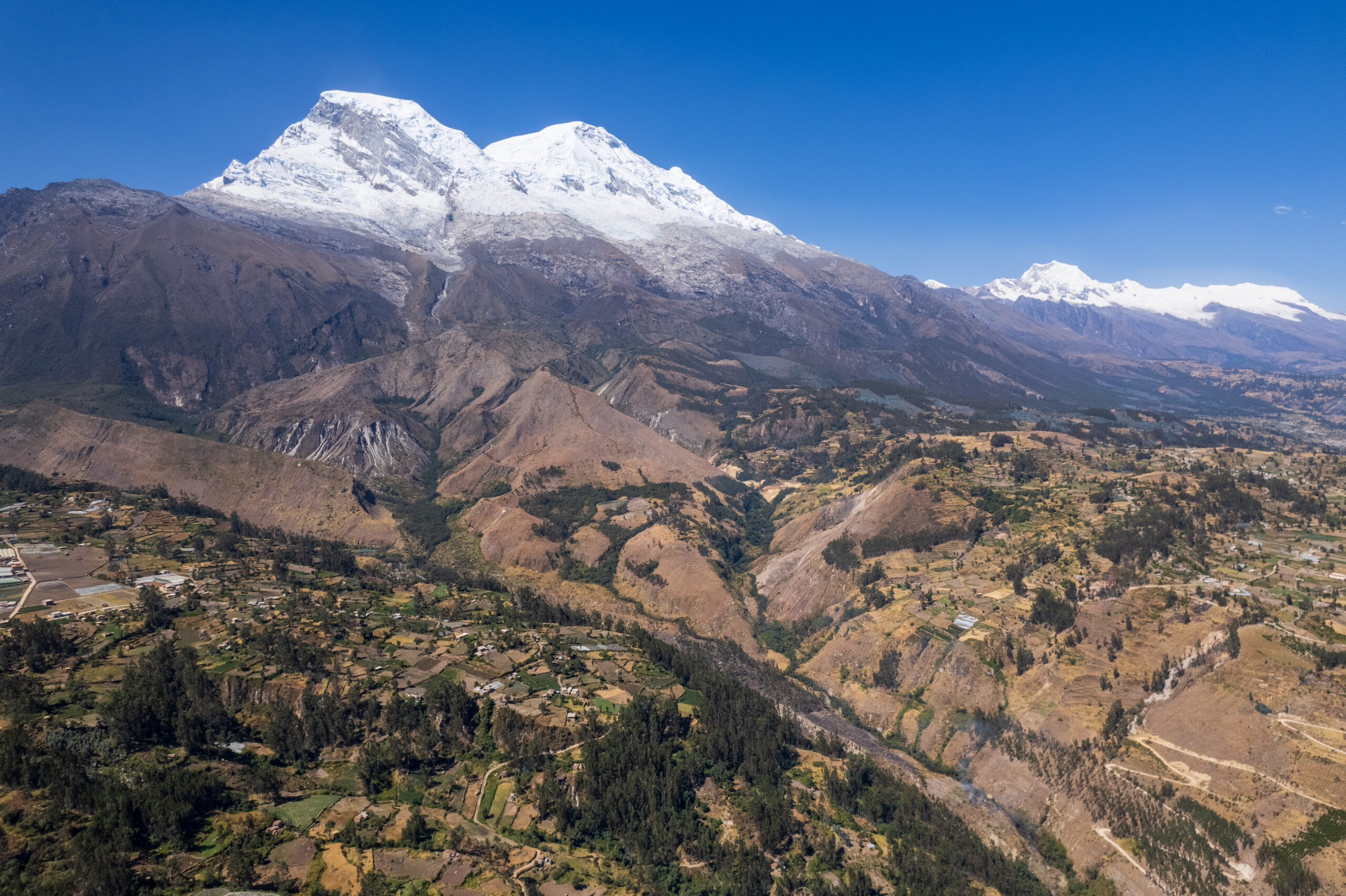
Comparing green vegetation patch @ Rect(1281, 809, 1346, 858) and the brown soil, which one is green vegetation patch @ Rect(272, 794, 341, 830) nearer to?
the brown soil

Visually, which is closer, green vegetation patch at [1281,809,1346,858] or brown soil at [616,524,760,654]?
green vegetation patch at [1281,809,1346,858]

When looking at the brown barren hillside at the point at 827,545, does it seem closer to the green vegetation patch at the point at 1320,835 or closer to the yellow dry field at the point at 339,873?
the green vegetation patch at the point at 1320,835

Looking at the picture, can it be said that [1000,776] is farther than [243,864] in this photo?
Yes

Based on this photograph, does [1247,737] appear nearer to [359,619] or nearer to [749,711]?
[749,711]

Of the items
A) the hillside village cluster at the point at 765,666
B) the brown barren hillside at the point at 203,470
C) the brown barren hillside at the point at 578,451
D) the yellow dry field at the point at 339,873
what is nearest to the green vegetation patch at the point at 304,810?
the hillside village cluster at the point at 765,666

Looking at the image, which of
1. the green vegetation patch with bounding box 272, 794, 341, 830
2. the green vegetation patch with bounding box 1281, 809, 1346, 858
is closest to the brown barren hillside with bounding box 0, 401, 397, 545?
the green vegetation patch with bounding box 272, 794, 341, 830

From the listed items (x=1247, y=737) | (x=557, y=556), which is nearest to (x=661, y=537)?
(x=557, y=556)
